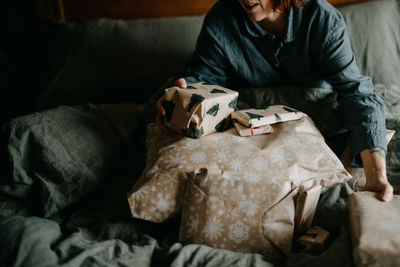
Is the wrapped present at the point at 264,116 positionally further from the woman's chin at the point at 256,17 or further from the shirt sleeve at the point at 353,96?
the woman's chin at the point at 256,17

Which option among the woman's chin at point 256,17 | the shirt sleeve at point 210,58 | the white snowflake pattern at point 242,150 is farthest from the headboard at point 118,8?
the white snowflake pattern at point 242,150

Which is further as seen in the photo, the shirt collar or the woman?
the shirt collar

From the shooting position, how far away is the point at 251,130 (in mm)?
744

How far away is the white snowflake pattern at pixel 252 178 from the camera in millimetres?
651

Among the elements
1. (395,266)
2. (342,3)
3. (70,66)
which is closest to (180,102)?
(395,266)

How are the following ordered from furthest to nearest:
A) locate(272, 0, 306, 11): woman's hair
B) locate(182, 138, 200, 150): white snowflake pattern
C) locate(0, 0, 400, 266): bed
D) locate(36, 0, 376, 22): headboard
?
locate(36, 0, 376, 22): headboard → locate(272, 0, 306, 11): woman's hair → locate(182, 138, 200, 150): white snowflake pattern → locate(0, 0, 400, 266): bed

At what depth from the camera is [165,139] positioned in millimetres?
803

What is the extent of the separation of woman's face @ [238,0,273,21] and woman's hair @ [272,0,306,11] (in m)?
0.02

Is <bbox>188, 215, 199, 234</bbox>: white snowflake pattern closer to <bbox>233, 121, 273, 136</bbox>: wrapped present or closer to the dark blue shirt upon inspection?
<bbox>233, 121, 273, 136</bbox>: wrapped present

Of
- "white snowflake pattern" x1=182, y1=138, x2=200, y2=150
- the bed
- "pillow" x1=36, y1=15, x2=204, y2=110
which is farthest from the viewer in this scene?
"pillow" x1=36, y1=15, x2=204, y2=110

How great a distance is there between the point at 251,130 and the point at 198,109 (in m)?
0.14

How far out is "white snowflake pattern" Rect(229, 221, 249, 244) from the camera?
64cm

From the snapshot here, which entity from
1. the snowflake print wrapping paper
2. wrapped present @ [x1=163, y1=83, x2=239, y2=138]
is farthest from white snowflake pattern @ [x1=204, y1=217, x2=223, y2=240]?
wrapped present @ [x1=163, y1=83, x2=239, y2=138]

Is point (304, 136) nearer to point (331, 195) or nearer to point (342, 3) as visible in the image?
point (331, 195)
